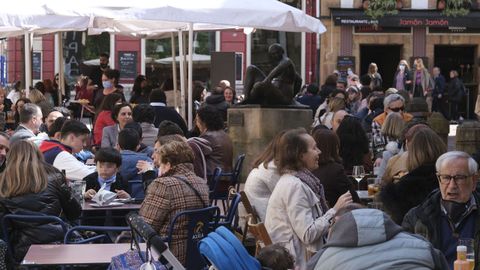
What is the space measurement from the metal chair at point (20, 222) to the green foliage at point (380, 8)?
2985 centimetres

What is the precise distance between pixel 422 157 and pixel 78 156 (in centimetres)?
Result: 493

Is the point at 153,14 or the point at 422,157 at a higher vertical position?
the point at 153,14

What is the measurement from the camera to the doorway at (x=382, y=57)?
38.4 metres

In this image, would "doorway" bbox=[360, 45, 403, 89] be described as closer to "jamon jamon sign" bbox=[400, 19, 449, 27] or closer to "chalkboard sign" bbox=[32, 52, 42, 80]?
"jamon jamon sign" bbox=[400, 19, 449, 27]

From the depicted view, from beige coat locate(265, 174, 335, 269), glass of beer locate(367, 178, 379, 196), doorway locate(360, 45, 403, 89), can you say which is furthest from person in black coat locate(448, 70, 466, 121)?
beige coat locate(265, 174, 335, 269)

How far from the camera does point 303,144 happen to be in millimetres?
8047

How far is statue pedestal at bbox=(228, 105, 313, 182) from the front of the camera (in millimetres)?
17047

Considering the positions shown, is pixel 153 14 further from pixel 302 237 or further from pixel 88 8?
pixel 302 237

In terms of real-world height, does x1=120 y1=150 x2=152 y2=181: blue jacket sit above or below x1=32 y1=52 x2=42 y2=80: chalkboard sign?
below

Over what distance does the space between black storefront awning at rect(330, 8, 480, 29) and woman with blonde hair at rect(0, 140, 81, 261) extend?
2982cm

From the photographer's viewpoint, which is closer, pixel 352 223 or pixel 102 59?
pixel 352 223

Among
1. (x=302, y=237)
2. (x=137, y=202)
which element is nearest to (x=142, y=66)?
(x=137, y=202)

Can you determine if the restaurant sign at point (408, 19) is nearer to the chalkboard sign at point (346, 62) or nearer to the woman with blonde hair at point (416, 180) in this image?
the chalkboard sign at point (346, 62)

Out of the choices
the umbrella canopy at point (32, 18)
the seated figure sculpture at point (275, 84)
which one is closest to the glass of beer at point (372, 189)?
the umbrella canopy at point (32, 18)
